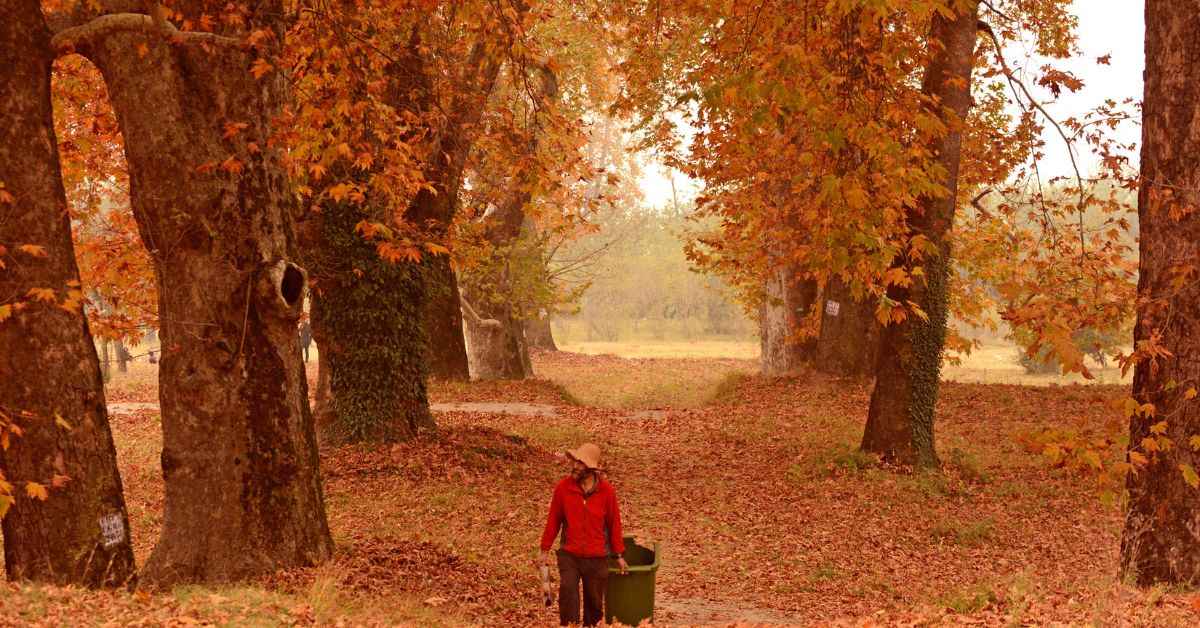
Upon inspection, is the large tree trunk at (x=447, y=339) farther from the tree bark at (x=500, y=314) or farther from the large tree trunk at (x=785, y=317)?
the large tree trunk at (x=785, y=317)

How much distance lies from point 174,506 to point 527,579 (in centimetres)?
374

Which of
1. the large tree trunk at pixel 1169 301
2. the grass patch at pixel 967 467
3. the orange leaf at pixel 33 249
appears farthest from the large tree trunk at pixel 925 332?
the orange leaf at pixel 33 249

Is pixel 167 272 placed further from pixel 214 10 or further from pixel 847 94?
pixel 847 94

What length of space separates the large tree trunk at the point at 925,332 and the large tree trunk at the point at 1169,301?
7.51 m

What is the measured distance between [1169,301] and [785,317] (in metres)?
Answer: 21.8

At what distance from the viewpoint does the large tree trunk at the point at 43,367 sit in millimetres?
8547

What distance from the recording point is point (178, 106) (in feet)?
31.6

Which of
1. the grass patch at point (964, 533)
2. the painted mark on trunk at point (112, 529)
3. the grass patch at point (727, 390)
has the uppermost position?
the grass patch at point (727, 390)

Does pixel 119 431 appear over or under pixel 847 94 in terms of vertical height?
under

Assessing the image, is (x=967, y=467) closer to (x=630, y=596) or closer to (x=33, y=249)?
(x=630, y=596)

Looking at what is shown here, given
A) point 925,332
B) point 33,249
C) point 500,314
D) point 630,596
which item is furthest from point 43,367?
point 500,314

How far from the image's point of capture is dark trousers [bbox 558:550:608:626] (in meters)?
8.87

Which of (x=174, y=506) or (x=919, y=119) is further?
(x=919, y=119)

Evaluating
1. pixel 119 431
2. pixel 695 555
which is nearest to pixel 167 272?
pixel 695 555
